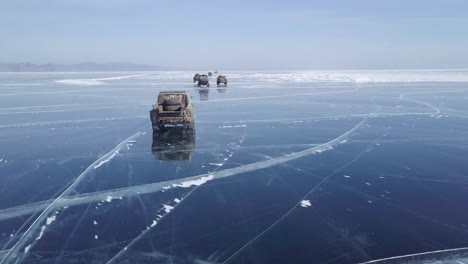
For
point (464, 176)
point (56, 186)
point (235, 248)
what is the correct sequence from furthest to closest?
point (464, 176), point (56, 186), point (235, 248)

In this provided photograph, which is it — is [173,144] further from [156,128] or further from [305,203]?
[305,203]

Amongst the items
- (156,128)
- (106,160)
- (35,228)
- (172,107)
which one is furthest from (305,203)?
(172,107)

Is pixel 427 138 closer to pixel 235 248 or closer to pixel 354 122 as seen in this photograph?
pixel 354 122

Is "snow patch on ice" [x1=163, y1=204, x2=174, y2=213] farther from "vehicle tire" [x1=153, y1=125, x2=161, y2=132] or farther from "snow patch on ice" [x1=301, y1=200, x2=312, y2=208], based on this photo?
"vehicle tire" [x1=153, y1=125, x2=161, y2=132]

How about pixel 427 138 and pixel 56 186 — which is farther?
pixel 427 138

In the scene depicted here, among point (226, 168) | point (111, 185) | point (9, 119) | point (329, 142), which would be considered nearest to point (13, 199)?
point (111, 185)

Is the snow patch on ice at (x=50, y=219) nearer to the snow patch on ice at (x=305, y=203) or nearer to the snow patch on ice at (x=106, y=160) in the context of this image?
the snow patch on ice at (x=106, y=160)

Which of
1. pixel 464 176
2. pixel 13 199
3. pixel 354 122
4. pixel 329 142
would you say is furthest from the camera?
pixel 354 122
